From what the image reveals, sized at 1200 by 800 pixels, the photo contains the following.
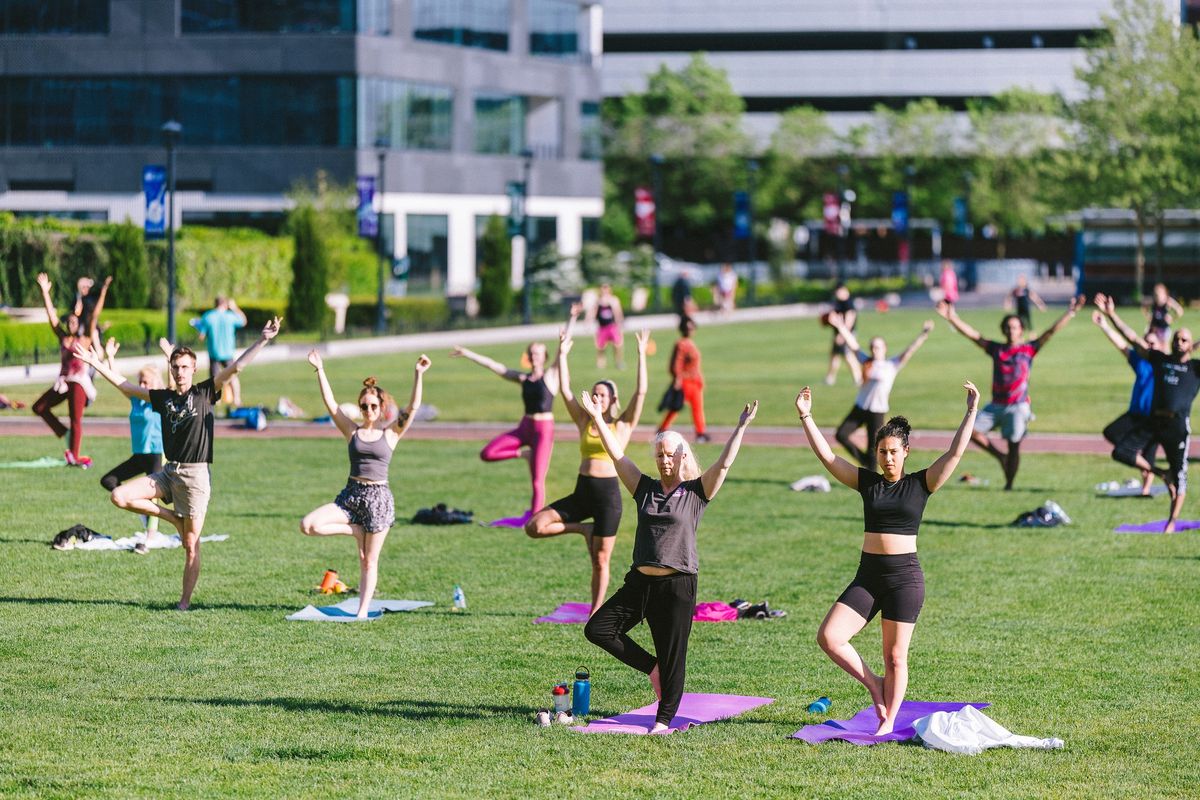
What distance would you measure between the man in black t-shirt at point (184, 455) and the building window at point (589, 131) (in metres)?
77.9

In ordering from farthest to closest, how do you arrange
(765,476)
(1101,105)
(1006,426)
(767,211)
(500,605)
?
(767,211) → (1101,105) → (765,476) → (1006,426) → (500,605)

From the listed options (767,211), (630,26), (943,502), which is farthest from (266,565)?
(630,26)

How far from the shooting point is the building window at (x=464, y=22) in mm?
79500

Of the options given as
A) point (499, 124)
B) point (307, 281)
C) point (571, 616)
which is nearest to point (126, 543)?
point (571, 616)

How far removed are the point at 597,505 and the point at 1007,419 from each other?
924cm

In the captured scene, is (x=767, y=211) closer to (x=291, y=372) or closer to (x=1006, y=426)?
(x=291, y=372)

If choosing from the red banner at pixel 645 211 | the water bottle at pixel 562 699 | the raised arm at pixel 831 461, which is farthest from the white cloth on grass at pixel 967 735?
the red banner at pixel 645 211

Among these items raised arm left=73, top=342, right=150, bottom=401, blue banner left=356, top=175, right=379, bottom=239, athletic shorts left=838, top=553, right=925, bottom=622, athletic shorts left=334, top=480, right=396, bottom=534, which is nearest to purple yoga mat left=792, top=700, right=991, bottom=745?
athletic shorts left=838, top=553, right=925, bottom=622

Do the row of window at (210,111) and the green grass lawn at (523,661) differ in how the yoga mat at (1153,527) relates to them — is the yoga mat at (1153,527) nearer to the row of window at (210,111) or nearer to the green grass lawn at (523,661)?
the green grass lawn at (523,661)

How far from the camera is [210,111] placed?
246 ft

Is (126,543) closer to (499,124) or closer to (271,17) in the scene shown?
(271,17)

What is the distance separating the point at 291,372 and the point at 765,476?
18.9 m

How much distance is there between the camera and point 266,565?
17.3 meters

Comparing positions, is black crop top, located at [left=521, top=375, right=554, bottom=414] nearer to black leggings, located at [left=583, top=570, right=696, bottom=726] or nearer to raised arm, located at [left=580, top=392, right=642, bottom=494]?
raised arm, located at [left=580, top=392, right=642, bottom=494]
